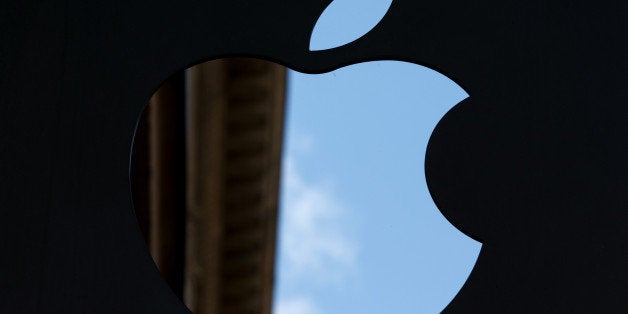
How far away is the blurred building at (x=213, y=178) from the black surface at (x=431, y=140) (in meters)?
4.92

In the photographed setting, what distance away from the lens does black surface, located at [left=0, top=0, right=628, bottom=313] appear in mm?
924

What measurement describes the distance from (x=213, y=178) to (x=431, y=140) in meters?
6.67

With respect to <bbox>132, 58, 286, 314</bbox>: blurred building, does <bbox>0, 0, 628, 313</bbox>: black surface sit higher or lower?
lower

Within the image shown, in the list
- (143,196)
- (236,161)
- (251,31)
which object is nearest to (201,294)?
(236,161)

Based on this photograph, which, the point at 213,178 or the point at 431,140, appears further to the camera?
the point at 213,178

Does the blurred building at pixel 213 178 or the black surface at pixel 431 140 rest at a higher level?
the blurred building at pixel 213 178

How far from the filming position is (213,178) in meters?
7.57

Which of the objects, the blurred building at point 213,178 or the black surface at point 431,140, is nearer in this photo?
the black surface at point 431,140

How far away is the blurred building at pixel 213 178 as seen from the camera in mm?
6730

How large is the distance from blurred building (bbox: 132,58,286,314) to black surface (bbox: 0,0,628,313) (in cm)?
492

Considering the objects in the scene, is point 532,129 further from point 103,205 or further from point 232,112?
point 232,112

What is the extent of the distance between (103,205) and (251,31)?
9.5 inches

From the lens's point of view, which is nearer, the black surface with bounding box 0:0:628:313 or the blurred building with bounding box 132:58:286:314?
the black surface with bounding box 0:0:628:313

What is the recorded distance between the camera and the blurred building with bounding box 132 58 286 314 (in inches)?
265
